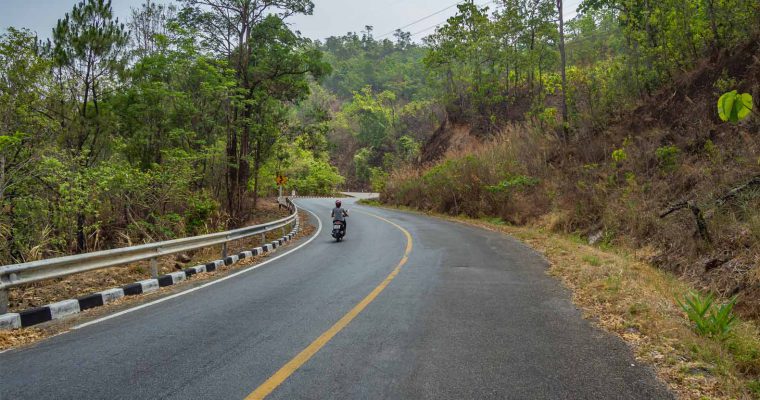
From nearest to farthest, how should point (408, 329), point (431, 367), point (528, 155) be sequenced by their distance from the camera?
point (431, 367)
point (408, 329)
point (528, 155)

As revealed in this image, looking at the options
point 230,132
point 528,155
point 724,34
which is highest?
point 724,34

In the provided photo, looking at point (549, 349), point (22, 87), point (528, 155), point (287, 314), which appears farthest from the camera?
point (528, 155)

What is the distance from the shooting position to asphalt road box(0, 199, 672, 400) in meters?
3.77

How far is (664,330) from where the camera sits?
203 inches

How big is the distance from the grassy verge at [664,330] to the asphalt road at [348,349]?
0.27m

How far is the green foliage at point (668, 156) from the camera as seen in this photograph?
1463cm

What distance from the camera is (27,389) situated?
12.4ft

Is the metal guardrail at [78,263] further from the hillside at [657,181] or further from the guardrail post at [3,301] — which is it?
the hillside at [657,181]

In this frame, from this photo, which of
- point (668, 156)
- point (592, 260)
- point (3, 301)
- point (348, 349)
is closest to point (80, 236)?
point (3, 301)

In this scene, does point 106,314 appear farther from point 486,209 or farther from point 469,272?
point 486,209

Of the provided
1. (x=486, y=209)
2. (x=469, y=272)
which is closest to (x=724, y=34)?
(x=486, y=209)

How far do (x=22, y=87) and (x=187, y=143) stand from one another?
833 cm

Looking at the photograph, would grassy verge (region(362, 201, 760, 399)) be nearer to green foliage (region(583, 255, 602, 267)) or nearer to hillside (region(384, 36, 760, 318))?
green foliage (region(583, 255, 602, 267))

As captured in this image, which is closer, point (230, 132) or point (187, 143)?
point (187, 143)
